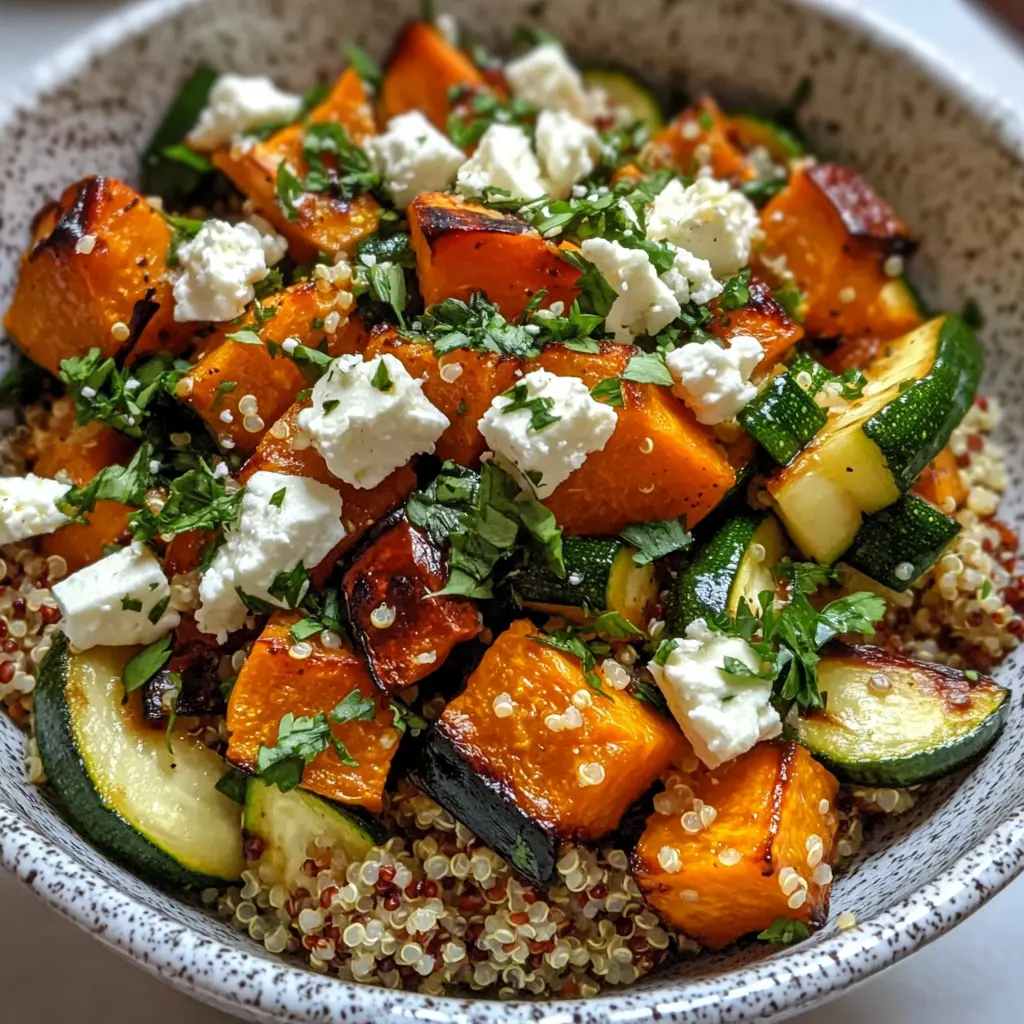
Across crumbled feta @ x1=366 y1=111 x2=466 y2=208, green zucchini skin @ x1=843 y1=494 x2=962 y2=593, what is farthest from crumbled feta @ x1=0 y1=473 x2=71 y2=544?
green zucchini skin @ x1=843 y1=494 x2=962 y2=593

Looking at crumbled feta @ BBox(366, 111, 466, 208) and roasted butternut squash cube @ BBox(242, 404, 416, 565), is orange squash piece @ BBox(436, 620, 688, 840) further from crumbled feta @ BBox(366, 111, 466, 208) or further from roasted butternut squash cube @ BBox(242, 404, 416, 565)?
crumbled feta @ BBox(366, 111, 466, 208)

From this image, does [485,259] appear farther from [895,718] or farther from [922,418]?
[895,718]

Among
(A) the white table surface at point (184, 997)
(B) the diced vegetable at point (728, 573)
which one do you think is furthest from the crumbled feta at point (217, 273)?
(A) the white table surface at point (184, 997)

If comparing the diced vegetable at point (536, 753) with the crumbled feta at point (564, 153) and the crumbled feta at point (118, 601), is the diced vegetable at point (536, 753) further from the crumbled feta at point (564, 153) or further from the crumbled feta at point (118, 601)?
the crumbled feta at point (564, 153)

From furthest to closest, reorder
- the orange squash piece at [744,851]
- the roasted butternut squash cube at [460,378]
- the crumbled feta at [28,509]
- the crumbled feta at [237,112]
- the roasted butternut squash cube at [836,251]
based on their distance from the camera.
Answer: the crumbled feta at [237,112] < the roasted butternut squash cube at [836,251] < the crumbled feta at [28,509] < the roasted butternut squash cube at [460,378] < the orange squash piece at [744,851]

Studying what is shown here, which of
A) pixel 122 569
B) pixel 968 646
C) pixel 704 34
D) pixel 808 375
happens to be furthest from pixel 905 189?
pixel 122 569

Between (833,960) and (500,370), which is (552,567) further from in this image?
(833,960)

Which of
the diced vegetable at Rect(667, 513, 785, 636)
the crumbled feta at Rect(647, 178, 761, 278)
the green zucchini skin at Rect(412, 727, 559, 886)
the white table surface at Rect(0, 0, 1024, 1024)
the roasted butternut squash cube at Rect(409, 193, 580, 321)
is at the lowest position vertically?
the white table surface at Rect(0, 0, 1024, 1024)
